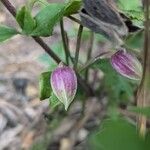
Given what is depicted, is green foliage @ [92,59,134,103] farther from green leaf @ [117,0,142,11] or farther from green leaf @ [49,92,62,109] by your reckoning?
green leaf @ [49,92,62,109]

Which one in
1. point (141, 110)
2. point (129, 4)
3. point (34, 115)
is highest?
point (141, 110)

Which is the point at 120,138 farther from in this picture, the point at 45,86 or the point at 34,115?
the point at 34,115

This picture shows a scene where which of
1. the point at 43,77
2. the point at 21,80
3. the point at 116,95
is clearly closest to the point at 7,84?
the point at 21,80

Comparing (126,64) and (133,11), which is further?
(133,11)

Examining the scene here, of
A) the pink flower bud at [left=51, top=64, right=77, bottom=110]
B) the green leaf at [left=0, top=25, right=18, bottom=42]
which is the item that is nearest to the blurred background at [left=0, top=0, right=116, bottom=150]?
the green leaf at [left=0, top=25, right=18, bottom=42]

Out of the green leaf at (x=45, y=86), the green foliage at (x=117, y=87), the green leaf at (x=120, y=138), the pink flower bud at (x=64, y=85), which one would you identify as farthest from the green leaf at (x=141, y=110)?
the green foliage at (x=117, y=87)

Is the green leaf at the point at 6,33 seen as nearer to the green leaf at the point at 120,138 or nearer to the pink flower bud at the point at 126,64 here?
the pink flower bud at the point at 126,64

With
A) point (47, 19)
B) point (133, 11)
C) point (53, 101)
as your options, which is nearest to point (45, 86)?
point (53, 101)

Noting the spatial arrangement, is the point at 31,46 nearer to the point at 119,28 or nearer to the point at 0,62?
the point at 0,62
